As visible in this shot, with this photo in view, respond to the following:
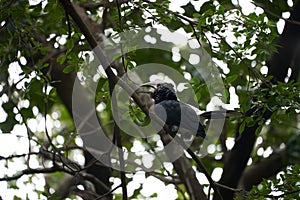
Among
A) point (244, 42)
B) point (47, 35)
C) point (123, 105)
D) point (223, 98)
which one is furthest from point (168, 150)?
point (47, 35)

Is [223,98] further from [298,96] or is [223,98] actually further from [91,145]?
[91,145]

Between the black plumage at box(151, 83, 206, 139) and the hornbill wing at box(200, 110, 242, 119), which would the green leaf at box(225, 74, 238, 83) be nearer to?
the hornbill wing at box(200, 110, 242, 119)

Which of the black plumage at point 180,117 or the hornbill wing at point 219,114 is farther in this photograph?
the black plumage at point 180,117

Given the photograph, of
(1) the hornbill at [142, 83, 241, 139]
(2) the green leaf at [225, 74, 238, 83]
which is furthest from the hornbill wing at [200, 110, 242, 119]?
(2) the green leaf at [225, 74, 238, 83]

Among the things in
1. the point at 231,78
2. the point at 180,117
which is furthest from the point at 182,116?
the point at 231,78

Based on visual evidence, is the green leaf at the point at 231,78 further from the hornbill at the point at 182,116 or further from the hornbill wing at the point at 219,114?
the hornbill at the point at 182,116

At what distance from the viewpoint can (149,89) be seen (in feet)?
18.4

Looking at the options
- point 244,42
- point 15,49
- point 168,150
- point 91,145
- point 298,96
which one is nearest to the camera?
point 298,96

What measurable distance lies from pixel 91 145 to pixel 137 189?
0.73 meters

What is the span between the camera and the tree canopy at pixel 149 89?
3988 mm

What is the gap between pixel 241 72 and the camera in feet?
18.7

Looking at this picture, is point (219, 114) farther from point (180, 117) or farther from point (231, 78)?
point (231, 78)

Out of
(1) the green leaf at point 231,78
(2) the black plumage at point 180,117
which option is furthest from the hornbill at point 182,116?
(1) the green leaf at point 231,78

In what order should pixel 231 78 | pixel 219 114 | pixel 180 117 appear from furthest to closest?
pixel 180 117 < pixel 219 114 < pixel 231 78
